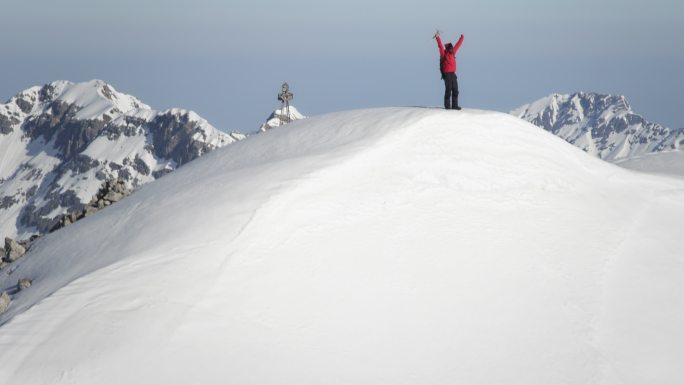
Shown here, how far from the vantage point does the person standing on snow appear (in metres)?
24.2

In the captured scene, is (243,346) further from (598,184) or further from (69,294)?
(598,184)

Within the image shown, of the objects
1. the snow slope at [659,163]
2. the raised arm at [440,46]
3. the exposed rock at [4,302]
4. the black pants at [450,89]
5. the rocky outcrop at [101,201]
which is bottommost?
the exposed rock at [4,302]

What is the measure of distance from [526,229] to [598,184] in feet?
14.6

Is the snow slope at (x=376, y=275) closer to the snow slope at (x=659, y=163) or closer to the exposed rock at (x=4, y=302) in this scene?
the exposed rock at (x=4, y=302)

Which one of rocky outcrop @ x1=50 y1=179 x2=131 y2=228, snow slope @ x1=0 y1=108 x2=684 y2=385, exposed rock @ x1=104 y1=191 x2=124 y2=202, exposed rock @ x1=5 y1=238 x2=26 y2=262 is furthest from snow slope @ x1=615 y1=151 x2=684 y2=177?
exposed rock @ x1=5 y1=238 x2=26 y2=262

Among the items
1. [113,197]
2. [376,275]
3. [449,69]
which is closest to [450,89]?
[449,69]

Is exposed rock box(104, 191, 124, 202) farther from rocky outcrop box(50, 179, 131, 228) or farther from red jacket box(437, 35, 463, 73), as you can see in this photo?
red jacket box(437, 35, 463, 73)

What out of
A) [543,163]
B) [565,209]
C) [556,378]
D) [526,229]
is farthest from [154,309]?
[543,163]

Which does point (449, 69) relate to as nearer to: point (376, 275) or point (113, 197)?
point (376, 275)

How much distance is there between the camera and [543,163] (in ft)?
71.6

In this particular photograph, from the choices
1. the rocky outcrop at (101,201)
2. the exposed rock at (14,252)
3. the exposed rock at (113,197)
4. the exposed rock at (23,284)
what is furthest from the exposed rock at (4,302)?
the exposed rock at (113,197)

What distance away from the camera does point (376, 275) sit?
1631 centimetres

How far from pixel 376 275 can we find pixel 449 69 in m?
9.85

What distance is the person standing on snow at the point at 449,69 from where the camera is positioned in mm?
24172
